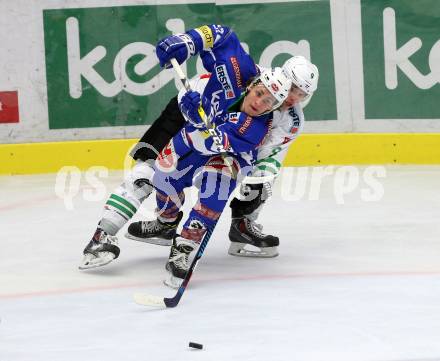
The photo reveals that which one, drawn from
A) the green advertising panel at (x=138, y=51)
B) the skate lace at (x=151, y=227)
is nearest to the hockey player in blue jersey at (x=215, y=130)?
the skate lace at (x=151, y=227)

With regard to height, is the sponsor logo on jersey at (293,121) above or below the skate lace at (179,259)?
above

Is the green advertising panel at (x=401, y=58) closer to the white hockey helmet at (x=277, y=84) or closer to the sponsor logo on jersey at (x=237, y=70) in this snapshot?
the sponsor logo on jersey at (x=237, y=70)

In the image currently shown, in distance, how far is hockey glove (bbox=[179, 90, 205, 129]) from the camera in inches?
174

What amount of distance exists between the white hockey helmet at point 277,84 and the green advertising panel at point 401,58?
120 inches

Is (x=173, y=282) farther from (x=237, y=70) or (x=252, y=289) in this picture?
(x=237, y=70)

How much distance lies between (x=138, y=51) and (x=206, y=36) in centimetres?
279

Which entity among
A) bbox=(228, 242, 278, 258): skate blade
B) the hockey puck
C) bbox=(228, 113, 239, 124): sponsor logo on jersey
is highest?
bbox=(228, 113, 239, 124): sponsor logo on jersey

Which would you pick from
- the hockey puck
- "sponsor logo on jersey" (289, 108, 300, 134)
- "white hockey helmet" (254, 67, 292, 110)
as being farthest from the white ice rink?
"white hockey helmet" (254, 67, 292, 110)

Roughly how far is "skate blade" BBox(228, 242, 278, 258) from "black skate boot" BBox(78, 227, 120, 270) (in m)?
0.66

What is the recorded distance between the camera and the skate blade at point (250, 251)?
5023 mm

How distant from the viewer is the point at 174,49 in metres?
4.54

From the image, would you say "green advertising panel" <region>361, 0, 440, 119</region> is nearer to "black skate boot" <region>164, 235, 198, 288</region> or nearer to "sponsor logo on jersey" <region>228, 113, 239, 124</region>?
"sponsor logo on jersey" <region>228, 113, 239, 124</region>

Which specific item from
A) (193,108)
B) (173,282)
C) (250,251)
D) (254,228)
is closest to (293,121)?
(193,108)

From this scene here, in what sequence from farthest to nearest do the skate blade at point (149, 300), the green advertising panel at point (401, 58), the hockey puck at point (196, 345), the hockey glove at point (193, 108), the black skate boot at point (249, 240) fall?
1. the green advertising panel at point (401, 58)
2. the black skate boot at point (249, 240)
3. the hockey glove at point (193, 108)
4. the skate blade at point (149, 300)
5. the hockey puck at point (196, 345)
